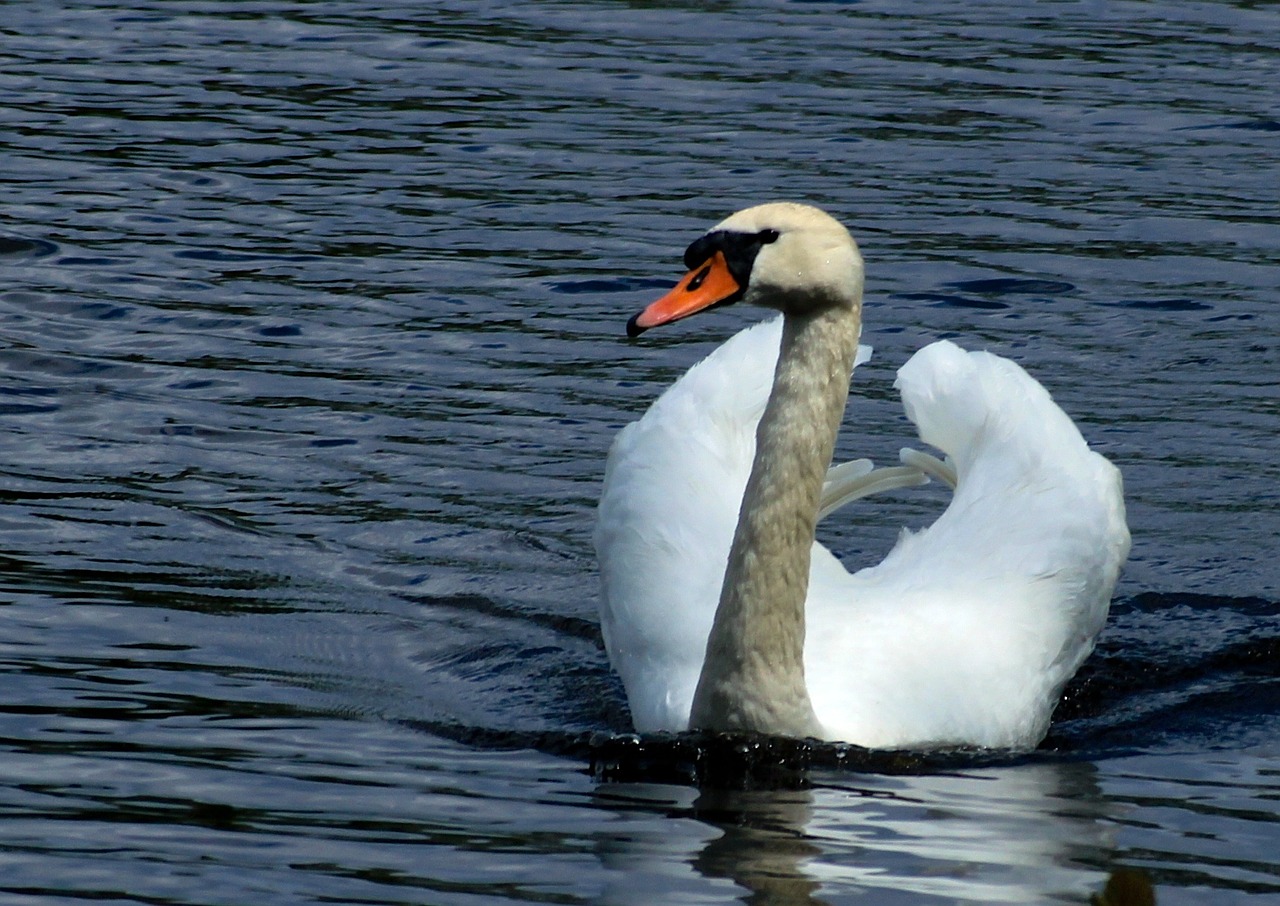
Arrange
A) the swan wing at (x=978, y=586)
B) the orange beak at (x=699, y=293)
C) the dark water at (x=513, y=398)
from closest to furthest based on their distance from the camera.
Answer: the dark water at (x=513, y=398) < the orange beak at (x=699, y=293) < the swan wing at (x=978, y=586)

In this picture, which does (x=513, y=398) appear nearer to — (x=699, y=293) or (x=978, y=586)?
(x=978, y=586)

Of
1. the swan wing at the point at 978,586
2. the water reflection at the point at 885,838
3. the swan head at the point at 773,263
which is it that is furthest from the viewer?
the swan wing at the point at 978,586

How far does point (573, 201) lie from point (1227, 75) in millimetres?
5206

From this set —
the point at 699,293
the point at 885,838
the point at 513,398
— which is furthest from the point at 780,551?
the point at 513,398

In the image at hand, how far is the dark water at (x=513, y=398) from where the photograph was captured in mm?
5598

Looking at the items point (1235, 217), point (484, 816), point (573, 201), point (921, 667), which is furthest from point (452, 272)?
point (484, 816)

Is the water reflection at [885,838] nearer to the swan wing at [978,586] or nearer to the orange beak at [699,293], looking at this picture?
the swan wing at [978,586]

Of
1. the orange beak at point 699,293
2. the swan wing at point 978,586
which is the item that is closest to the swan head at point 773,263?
the orange beak at point 699,293

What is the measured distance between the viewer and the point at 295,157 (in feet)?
45.4

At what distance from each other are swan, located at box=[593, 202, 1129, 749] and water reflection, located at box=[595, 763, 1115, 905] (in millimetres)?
299

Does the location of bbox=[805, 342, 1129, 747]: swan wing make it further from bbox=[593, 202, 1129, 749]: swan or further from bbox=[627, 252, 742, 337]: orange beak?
bbox=[627, 252, 742, 337]: orange beak

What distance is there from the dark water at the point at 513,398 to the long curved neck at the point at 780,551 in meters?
0.27

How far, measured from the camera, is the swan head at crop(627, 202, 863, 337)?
19.7ft

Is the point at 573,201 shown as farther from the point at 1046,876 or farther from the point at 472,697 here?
the point at 1046,876
